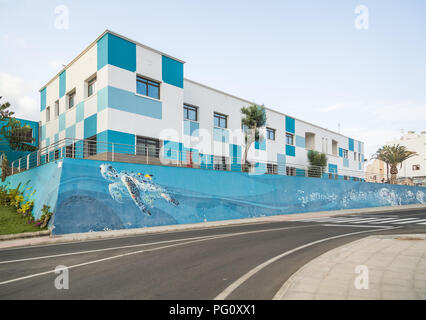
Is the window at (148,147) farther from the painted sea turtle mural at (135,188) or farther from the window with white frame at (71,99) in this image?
the window with white frame at (71,99)

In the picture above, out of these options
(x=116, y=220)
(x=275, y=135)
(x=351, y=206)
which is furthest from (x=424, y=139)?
(x=116, y=220)

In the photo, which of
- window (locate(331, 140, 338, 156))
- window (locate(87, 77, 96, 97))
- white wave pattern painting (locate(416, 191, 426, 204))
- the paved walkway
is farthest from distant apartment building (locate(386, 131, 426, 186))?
the paved walkway

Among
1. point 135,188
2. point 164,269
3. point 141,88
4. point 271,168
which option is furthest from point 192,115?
point 164,269

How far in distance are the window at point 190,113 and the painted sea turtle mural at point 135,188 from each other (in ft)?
25.5

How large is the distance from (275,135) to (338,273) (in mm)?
27193

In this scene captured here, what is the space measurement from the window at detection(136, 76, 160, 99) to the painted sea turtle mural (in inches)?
251

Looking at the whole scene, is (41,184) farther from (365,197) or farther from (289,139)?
(365,197)

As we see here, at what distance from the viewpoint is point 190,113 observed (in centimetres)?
2423

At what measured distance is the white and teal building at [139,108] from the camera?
18.9 metres

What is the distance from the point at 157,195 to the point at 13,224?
708cm

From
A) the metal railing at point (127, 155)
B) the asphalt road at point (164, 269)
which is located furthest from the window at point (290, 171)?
the asphalt road at point (164, 269)

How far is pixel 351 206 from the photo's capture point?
32.8 metres

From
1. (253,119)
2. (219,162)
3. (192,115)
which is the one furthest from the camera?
(253,119)
